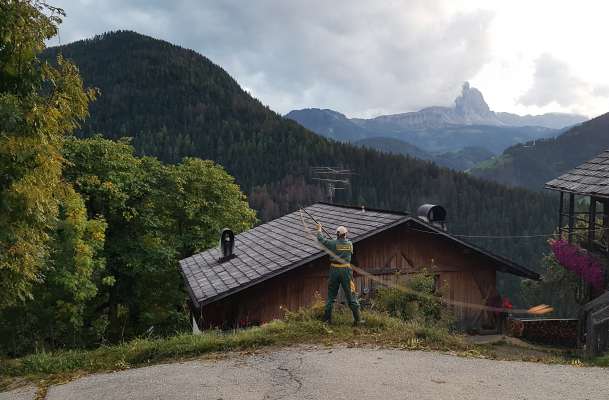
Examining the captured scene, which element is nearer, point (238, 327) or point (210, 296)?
point (210, 296)

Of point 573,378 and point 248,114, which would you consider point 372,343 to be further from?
point 248,114

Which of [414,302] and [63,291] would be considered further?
[63,291]

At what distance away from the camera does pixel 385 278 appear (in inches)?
641

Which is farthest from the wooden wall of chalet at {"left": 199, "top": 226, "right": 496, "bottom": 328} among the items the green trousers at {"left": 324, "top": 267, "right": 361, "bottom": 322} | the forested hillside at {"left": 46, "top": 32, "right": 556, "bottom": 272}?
the forested hillside at {"left": 46, "top": 32, "right": 556, "bottom": 272}

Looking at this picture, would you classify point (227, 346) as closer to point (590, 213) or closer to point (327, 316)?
point (327, 316)

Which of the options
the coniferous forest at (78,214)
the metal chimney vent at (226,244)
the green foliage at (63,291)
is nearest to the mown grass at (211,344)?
the coniferous forest at (78,214)

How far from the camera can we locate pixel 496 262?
17250mm

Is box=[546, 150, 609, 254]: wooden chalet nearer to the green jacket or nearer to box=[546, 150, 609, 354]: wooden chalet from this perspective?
box=[546, 150, 609, 354]: wooden chalet

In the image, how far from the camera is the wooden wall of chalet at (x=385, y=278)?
1482cm

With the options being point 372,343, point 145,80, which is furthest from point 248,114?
point 372,343

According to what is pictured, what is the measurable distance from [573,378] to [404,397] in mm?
2864

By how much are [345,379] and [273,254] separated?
336 inches

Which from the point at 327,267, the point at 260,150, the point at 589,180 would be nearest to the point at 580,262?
the point at 589,180

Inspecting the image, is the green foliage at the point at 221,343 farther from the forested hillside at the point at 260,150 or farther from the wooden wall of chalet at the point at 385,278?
the forested hillside at the point at 260,150
